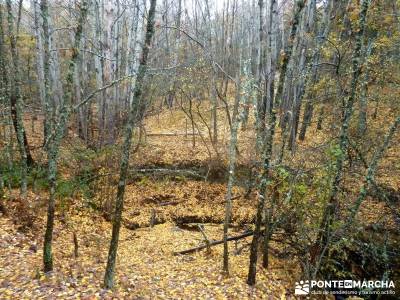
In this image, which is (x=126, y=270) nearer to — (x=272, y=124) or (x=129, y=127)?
(x=129, y=127)

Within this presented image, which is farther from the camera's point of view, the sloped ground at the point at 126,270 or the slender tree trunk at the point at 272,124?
the slender tree trunk at the point at 272,124

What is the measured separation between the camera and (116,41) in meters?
13.1

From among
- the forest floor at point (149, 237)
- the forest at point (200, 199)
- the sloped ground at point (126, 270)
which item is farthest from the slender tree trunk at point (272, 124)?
the forest floor at point (149, 237)

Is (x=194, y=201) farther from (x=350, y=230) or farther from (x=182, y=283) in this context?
(x=350, y=230)

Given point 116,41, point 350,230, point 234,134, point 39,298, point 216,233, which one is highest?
point 116,41

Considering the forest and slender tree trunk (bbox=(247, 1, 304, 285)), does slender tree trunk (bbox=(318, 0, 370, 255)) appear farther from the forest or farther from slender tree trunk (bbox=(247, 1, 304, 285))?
slender tree trunk (bbox=(247, 1, 304, 285))

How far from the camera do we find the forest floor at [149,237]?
19.4 ft

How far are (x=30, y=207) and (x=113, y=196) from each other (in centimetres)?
268

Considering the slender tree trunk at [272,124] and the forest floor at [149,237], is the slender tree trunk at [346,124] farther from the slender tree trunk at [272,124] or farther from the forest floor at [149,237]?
the slender tree trunk at [272,124]

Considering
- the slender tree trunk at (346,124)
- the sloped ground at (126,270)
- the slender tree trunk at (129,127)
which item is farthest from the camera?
the slender tree trunk at (346,124)

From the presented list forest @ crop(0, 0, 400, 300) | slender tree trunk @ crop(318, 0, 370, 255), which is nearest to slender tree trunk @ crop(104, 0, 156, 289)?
forest @ crop(0, 0, 400, 300)

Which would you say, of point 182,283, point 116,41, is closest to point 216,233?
point 182,283

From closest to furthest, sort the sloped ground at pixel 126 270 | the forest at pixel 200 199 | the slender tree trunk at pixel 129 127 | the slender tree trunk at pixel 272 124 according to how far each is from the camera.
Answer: the slender tree trunk at pixel 129 127 < the sloped ground at pixel 126 270 < the slender tree trunk at pixel 272 124 < the forest at pixel 200 199

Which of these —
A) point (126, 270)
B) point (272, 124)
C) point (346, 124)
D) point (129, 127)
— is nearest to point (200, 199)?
point (126, 270)
